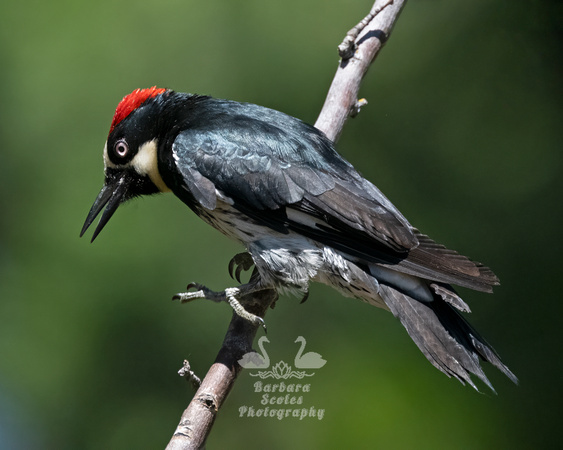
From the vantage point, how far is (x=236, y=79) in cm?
482

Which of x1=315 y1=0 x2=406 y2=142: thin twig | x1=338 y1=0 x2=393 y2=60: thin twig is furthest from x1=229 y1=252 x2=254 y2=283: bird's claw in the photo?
x1=338 y1=0 x2=393 y2=60: thin twig

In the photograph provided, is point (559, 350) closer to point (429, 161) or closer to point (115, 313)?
point (429, 161)

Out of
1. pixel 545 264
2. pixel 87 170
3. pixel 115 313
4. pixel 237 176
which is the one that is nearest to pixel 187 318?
pixel 115 313

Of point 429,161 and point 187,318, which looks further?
point 429,161

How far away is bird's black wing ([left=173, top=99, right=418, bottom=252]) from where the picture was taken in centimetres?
332

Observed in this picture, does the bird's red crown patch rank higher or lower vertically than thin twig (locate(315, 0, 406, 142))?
lower

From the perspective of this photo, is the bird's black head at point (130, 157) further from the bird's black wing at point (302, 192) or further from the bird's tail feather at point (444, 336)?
the bird's tail feather at point (444, 336)

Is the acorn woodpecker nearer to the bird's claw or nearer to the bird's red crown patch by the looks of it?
the bird's red crown patch

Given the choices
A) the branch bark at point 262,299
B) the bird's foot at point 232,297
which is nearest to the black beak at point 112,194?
the bird's foot at point 232,297

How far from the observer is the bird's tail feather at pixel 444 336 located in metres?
3.12

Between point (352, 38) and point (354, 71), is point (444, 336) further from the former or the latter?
point (352, 38)

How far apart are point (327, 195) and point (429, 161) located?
1806mm

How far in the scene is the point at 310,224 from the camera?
339 cm
